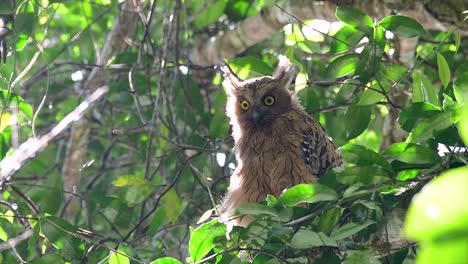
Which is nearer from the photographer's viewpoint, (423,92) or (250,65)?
(423,92)

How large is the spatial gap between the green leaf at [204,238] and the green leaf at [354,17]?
49.2 inches

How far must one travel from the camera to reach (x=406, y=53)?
16.6ft

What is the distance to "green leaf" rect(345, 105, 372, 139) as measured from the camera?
3387mm

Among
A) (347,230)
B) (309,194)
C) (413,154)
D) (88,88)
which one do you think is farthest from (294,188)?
(88,88)

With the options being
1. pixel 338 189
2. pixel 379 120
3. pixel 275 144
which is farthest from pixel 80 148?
pixel 338 189

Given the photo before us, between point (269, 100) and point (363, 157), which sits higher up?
point (363, 157)

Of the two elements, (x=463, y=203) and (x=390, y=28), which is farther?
(x=390, y=28)

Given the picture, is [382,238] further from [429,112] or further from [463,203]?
[463,203]

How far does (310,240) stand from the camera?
2.25 meters

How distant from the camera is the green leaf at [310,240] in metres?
2.23

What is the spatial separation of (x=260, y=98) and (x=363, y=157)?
2798 millimetres

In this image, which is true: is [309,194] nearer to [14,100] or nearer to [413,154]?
[413,154]

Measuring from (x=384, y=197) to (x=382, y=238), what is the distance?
0.53ft

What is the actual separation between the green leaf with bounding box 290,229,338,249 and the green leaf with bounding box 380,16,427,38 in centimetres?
125
